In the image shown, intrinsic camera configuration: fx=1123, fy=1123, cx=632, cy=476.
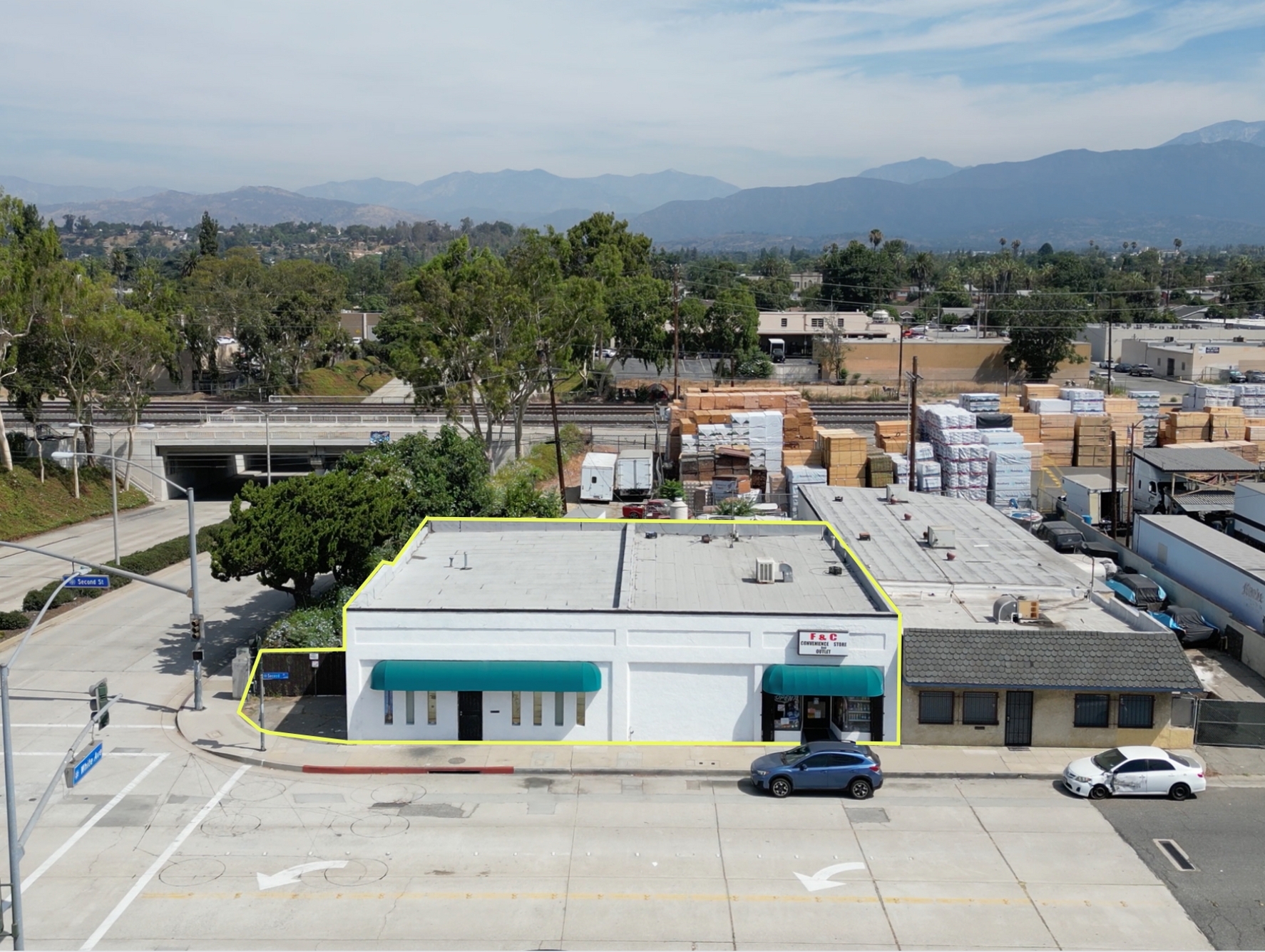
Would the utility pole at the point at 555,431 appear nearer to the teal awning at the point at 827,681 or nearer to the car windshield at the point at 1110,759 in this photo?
the teal awning at the point at 827,681

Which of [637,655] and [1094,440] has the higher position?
[1094,440]

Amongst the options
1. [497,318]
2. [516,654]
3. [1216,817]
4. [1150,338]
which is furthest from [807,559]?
[1150,338]

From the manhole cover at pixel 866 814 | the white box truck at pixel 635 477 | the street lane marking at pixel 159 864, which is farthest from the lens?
the white box truck at pixel 635 477

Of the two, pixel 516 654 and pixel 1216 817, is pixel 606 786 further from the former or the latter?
pixel 1216 817

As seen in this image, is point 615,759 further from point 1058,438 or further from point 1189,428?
point 1189,428

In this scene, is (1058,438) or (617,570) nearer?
(617,570)

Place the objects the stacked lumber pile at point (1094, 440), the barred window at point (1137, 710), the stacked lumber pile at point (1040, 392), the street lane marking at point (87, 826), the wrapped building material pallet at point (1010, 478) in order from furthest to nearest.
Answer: the stacked lumber pile at point (1040, 392) < the stacked lumber pile at point (1094, 440) < the wrapped building material pallet at point (1010, 478) < the barred window at point (1137, 710) < the street lane marking at point (87, 826)

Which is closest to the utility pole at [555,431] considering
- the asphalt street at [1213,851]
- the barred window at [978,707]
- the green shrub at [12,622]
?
the green shrub at [12,622]

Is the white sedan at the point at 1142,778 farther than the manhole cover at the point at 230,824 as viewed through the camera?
Yes

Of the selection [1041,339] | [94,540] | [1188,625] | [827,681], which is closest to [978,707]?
[827,681]
